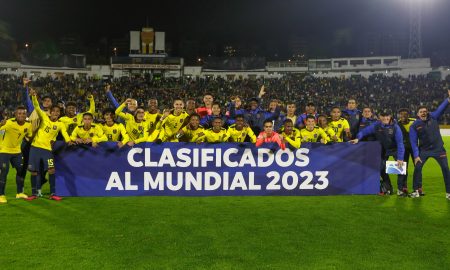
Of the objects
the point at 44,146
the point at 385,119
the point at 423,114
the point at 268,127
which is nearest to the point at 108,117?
the point at 44,146

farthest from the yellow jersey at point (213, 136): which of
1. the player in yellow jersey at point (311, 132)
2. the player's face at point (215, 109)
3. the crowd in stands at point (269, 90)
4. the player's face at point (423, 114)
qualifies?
the crowd in stands at point (269, 90)

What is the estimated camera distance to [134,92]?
150 feet

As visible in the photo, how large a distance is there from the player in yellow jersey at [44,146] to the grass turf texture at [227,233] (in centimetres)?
51

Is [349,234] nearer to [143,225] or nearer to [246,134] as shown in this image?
[143,225]

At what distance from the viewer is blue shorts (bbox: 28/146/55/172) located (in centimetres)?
779

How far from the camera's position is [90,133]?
27.6 ft

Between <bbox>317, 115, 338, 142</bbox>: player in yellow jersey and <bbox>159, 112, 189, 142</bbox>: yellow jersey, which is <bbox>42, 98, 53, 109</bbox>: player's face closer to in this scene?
<bbox>159, 112, 189, 142</bbox>: yellow jersey

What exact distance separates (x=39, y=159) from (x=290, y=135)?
5041 millimetres

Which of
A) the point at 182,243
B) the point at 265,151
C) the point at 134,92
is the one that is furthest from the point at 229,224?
the point at 134,92

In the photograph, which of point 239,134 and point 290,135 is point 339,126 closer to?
point 290,135

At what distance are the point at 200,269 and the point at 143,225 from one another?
1928 mm

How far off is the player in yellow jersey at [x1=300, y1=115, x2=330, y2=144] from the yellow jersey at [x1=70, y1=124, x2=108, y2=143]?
429 centimetres

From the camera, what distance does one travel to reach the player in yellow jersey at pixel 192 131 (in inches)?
334

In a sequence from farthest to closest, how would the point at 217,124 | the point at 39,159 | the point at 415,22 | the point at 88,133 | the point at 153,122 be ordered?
the point at 415,22, the point at 153,122, the point at 217,124, the point at 88,133, the point at 39,159
